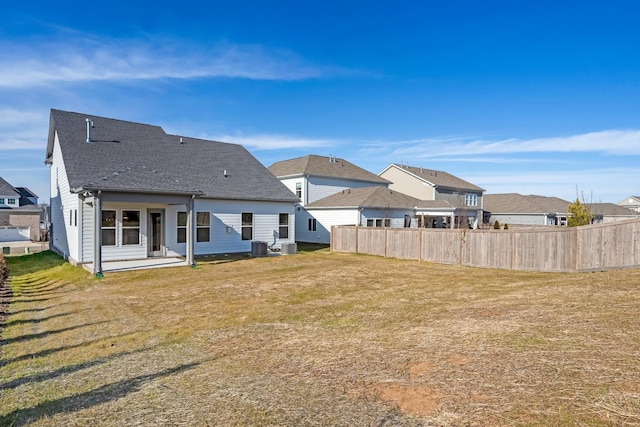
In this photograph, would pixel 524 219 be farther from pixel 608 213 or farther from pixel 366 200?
pixel 366 200

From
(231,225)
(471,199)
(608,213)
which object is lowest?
(231,225)

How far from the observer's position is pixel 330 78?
22922mm

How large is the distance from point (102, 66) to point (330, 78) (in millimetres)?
12347

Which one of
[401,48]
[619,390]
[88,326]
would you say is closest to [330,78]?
[401,48]

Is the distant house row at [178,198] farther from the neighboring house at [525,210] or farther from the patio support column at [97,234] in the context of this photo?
the neighboring house at [525,210]

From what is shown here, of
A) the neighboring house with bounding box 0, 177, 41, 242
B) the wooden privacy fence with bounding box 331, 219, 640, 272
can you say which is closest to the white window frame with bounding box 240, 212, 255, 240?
the wooden privacy fence with bounding box 331, 219, 640, 272

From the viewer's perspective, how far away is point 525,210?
43.7m

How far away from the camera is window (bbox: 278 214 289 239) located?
22062 mm

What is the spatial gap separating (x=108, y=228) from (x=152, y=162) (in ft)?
14.1

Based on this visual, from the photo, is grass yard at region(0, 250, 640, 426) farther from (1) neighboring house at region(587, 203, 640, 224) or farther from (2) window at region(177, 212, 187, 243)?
(1) neighboring house at region(587, 203, 640, 224)

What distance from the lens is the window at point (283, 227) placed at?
22.1 m

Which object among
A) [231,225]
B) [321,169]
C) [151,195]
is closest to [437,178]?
[321,169]

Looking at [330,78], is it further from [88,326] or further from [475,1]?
[88,326]

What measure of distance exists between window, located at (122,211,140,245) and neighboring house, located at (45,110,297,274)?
1.6 inches
